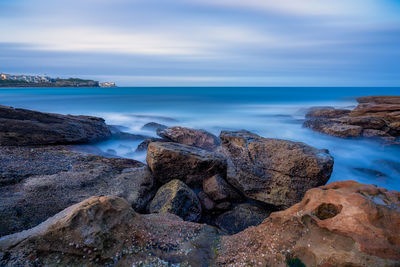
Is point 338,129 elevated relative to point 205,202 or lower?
elevated

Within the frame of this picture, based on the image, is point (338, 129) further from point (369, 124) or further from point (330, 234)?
point (330, 234)

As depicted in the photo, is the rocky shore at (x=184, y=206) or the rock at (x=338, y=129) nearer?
the rocky shore at (x=184, y=206)

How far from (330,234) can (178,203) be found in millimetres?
3082

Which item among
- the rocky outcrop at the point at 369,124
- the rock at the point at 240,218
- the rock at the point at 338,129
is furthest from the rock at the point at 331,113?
the rock at the point at 240,218

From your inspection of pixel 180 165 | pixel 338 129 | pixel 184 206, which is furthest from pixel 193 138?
pixel 338 129

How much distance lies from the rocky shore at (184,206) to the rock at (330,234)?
0.01 meters

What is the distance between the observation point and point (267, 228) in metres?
3.47

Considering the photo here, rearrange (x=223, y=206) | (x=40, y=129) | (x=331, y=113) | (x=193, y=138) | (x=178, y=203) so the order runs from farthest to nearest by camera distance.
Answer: (x=331, y=113), (x=193, y=138), (x=40, y=129), (x=223, y=206), (x=178, y=203)

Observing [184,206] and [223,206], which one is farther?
[223,206]

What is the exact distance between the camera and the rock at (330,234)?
8.83ft

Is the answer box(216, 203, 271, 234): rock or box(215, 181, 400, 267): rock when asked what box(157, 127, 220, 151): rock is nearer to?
box(216, 203, 271, 234): rock

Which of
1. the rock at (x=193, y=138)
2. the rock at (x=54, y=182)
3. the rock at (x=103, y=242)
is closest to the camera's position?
the rock at (x=103, y=242)

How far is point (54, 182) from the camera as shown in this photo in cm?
561

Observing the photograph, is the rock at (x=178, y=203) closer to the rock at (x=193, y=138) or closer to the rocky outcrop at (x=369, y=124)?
the rock at (x=193, y=138)
